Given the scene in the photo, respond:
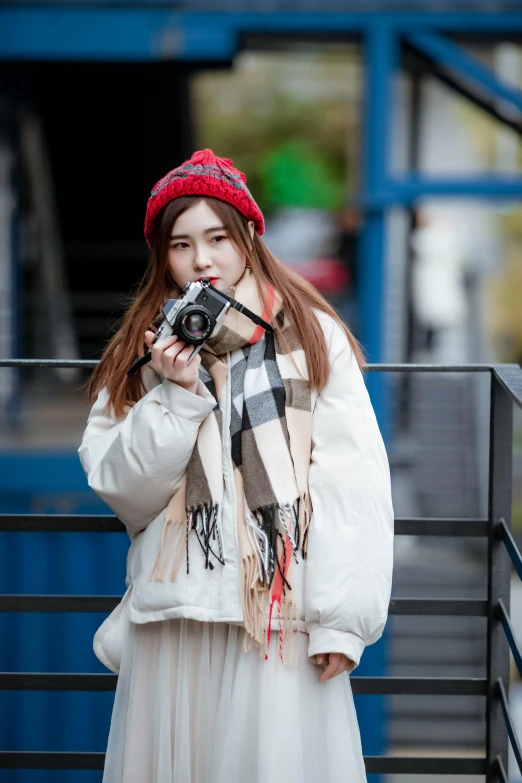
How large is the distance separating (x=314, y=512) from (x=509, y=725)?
901 mm

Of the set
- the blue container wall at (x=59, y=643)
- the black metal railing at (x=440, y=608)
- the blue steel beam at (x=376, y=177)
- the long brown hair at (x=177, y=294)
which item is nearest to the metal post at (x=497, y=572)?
the black metal railing at (x=440, y=608)

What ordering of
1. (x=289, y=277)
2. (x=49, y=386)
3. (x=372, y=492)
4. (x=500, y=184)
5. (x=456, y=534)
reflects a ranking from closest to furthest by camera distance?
(x=372, y=492), (x=289, y=277), (x=456, y=534), (x=500, y=184), (x=49, y=386)

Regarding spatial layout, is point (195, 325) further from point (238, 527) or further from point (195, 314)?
point (238, 527)

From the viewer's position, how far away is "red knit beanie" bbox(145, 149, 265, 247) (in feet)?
7.03

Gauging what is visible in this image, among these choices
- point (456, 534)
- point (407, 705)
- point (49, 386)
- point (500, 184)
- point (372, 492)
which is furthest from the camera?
point (49, 386)

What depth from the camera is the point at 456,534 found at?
2.71 m

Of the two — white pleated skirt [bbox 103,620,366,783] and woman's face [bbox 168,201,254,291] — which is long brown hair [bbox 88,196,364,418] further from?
white pleated skirt [bbox 103,620,366,783]

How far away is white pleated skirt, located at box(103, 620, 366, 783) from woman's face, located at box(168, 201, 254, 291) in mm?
730

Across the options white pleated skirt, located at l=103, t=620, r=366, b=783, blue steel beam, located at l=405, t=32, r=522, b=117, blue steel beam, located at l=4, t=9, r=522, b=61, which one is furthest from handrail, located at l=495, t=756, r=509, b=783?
blue steel beam, located at l=4, t=9, r=522, b=61

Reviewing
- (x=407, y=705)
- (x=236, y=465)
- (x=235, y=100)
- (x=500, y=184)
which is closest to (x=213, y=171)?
(x=236, y=465)

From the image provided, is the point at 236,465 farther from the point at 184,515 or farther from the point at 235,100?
the point at 235,100

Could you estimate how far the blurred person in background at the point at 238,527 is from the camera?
6.69 feet

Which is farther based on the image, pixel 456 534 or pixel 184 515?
pixel 456 534

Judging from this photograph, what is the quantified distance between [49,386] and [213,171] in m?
8.92
